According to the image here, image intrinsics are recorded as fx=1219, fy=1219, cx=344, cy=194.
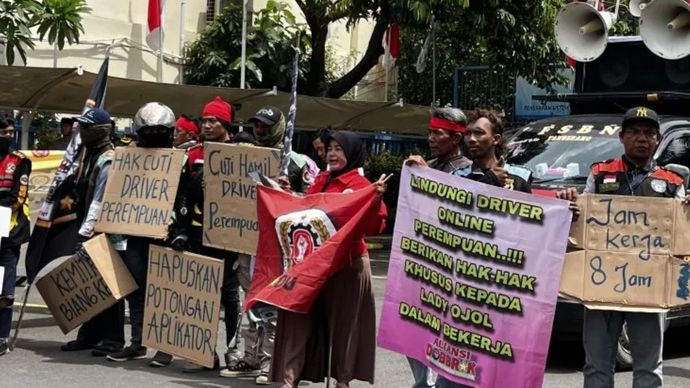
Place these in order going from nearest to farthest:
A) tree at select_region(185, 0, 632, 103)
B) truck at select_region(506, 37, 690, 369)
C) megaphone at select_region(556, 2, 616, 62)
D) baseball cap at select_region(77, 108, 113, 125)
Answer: baseball cap at select_region(77, 108, 113, 125)
truck at select_region(506, 37, 690, 369)
megaphone at select_region(556, 2, 616, 62)
tree at select_region(185, 0, 632, 103)

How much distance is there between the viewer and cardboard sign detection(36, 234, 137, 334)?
28.9 ft

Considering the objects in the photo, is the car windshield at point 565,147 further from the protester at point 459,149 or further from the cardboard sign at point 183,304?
the protester at point 459,149

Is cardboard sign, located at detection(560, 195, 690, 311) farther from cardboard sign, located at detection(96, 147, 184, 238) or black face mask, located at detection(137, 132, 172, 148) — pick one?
black face mask, located at detection(137, 132, 172, 148)

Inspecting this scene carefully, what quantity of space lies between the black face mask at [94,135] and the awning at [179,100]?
6.81 metres

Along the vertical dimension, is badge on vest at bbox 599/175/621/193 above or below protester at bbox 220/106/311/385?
above

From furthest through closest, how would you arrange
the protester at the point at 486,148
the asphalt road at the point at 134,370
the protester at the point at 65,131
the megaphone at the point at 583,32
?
the protester at the point at 65,131 < the megaphone at the point at 583,32 < the asphalt road at the point at 134,370 < the protester at the point at 486,148

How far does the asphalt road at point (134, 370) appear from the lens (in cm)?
820

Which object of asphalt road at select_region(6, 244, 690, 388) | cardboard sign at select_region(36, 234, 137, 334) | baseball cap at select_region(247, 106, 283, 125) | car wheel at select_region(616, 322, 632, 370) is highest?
baseball cap at select_region(247, 106, 283, 125)

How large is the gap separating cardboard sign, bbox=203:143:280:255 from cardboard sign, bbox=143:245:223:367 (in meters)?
0.22

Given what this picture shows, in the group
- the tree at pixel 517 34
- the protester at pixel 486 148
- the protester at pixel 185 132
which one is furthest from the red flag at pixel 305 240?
the tree at pixel 517 34

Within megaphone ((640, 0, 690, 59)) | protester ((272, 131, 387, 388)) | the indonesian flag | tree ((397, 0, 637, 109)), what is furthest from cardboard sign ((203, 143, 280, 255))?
the indonesian flag

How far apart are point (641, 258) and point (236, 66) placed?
18995 millimetres

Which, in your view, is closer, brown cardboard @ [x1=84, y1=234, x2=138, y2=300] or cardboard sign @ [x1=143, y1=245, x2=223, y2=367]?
cardboard sign @ [x1=143, y1=245, x2=223, y2=367]

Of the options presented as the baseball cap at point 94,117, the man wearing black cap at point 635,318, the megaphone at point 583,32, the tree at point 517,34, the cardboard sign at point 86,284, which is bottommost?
the cardboard sign at point 86,284
